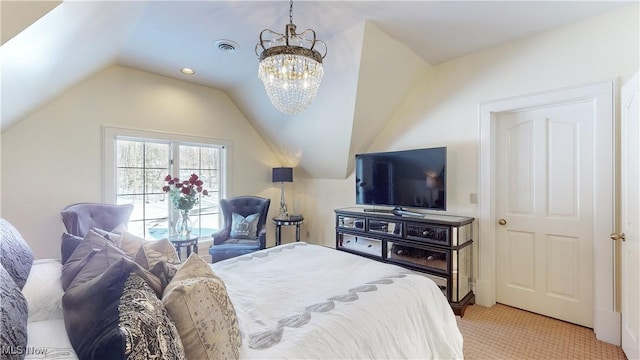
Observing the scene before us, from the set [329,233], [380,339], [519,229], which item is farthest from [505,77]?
[329,233]

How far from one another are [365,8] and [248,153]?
3041 millimetres

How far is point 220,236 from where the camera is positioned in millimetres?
3748

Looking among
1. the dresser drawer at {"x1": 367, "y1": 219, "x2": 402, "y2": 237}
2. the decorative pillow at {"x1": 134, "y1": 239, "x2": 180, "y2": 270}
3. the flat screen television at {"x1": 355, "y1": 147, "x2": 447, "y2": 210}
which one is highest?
the flat screen television at {"x1": 355, "y1": 147, "x2": 447, "y2": 210}

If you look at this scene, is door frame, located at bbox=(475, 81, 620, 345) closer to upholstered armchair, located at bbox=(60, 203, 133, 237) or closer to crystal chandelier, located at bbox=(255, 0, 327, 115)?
crystal chandelier, located at bbox=(255, 0, 327, 115)

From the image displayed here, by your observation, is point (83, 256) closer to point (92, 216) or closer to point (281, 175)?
point (92, 216)

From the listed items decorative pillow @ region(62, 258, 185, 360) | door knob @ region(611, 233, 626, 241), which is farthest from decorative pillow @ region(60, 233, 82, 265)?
door knob @ region(611, 233, 626, 241)

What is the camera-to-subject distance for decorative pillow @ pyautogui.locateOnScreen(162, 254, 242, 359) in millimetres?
929

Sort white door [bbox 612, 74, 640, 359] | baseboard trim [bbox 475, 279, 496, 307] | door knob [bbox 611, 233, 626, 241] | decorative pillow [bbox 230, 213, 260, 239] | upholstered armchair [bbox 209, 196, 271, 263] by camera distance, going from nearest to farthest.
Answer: white door [bbox 612, 74, 640, 359], door knob [bbox 611, 233, 626, 241], baseboard trim [bbox 475, 279, 496, 307], upholstered armchair [bbox 209, 196, 271, 263], decorative pillow [bbox 230, 213, 260, 239]

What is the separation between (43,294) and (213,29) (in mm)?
2350

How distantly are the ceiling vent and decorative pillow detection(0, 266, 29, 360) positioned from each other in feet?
8.20

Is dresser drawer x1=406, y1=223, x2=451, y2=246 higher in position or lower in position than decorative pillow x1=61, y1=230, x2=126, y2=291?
→ lower

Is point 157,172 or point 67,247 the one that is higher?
point 157,172

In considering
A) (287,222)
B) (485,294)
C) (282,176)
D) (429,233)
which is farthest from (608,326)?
(282,176)

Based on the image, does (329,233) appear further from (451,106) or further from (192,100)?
(192,100)
